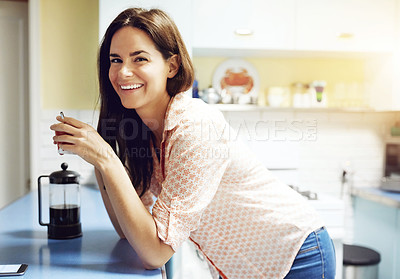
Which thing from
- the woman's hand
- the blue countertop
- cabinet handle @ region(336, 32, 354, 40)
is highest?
cabinet handle @ region(336, 32, 354, 40)

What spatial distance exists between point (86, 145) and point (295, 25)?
2112 mm

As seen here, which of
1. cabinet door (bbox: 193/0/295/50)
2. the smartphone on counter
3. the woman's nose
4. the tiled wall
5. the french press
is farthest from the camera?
the tiled wall

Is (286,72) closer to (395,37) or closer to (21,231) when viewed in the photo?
(395,37)

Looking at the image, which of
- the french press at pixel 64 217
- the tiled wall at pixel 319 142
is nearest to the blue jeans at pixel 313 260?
the french press at pixel 64 217

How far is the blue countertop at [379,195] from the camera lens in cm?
274

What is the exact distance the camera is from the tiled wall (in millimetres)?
3150

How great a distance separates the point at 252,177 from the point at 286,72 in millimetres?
2153

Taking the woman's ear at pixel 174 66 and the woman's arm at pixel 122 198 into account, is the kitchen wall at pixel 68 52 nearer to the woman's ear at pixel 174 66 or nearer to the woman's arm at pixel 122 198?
the woman's ear at pixel 174 66

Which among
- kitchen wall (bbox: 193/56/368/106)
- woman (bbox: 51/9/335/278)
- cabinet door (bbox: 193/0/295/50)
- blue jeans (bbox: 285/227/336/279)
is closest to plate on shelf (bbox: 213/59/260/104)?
kitchen wall (bbox: 193/56/368/106)

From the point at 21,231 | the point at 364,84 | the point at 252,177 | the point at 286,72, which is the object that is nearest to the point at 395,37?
the point at 364,84

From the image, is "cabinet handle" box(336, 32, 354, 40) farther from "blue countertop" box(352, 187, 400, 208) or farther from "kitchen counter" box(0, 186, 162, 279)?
"kitchen counter" box(0, 186, 162, 279)

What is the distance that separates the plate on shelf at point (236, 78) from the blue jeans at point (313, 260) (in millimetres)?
1966

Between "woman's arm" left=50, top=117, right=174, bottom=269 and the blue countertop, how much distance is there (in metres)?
2.13

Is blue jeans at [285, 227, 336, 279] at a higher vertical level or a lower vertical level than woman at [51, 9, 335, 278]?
lower
